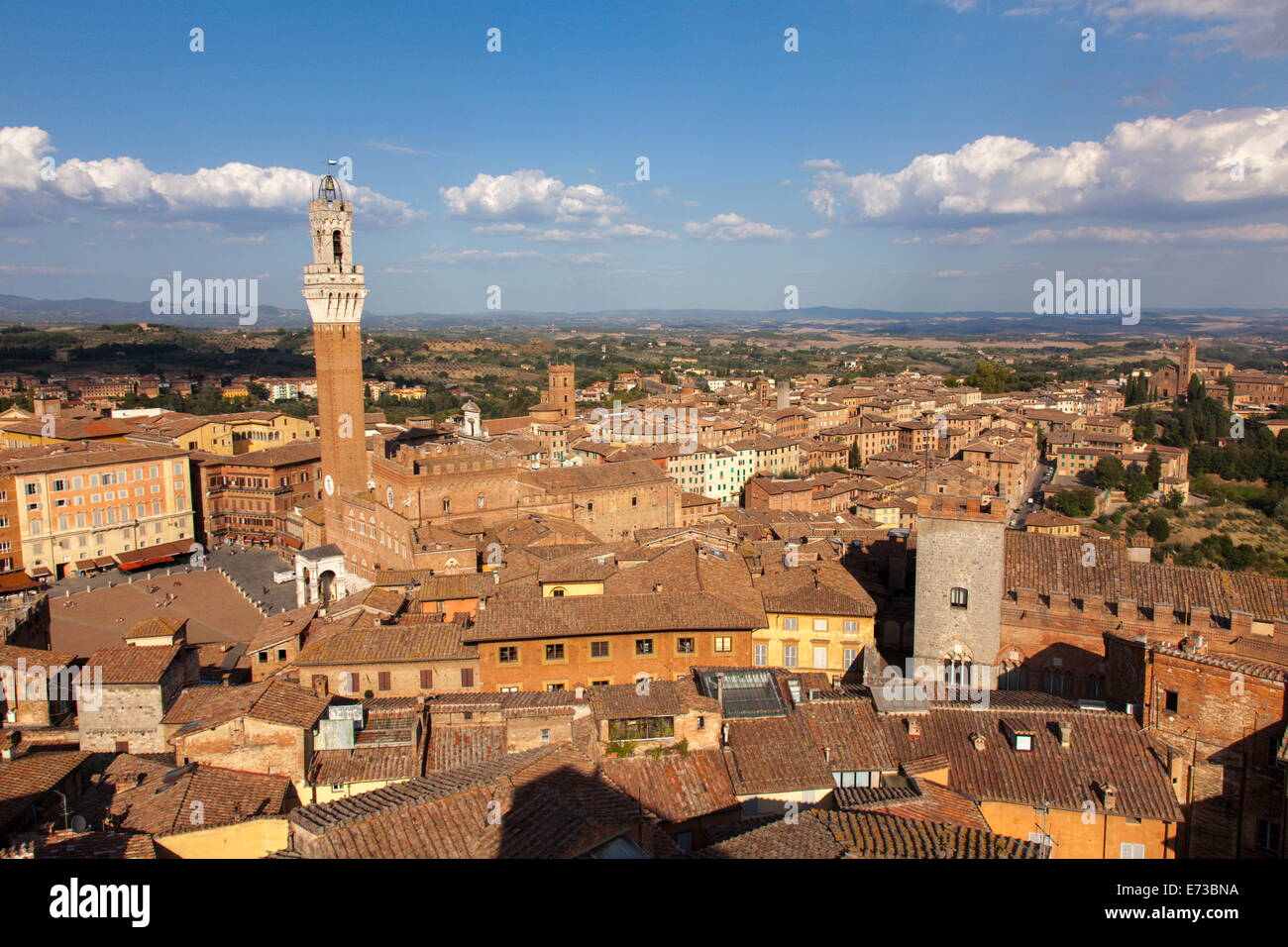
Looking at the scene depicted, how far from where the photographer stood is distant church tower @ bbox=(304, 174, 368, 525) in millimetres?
39219

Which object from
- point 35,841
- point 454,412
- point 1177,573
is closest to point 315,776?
point 35,841

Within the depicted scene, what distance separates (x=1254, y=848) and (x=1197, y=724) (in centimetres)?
192

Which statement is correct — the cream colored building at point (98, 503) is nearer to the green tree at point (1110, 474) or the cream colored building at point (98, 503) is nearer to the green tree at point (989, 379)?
the green tree at point (1110, 474)

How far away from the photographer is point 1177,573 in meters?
19.3

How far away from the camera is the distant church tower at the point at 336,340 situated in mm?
39219

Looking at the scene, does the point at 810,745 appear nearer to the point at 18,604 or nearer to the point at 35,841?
the point at 35,841

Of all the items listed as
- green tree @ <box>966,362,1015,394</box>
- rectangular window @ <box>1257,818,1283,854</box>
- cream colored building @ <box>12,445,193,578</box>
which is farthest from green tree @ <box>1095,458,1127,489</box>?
cream colored building @ <box>12,445,193,578</box>

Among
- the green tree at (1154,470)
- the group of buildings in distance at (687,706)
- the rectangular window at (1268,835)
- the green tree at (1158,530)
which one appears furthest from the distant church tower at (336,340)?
the green tree at (1154,470)

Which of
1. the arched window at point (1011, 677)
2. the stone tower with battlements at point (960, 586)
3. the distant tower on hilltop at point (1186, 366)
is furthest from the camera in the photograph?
the distant tower on hilltop at point (1186, 366)

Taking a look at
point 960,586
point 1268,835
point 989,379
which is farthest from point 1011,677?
point 989,379
